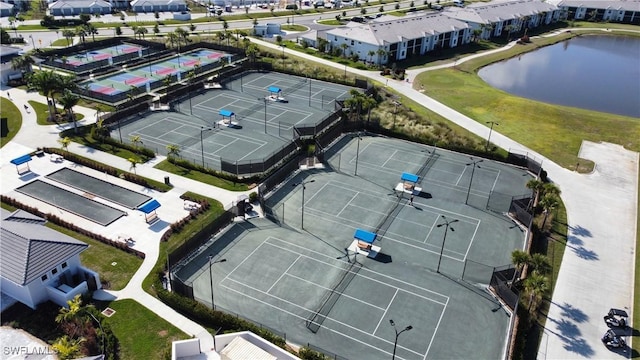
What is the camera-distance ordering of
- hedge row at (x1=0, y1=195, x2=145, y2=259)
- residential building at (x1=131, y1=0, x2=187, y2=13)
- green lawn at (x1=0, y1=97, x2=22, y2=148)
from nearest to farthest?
hedge row at (x1=0, y1=195, x2=145, y2=259), green lawn at (x1=0, y1=97, x2=22, y2=148), residential building at (x1=131, y1=0, x2=187, y2=13)

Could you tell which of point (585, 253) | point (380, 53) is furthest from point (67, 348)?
point (380, 53)

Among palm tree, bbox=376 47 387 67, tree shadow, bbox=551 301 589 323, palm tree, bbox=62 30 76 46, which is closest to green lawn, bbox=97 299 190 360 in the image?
tree shadow, bbox=551 301 589 323

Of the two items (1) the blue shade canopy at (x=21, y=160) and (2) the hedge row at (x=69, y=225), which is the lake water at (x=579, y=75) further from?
(1) the blue shade canopy at (x=21, y=160)

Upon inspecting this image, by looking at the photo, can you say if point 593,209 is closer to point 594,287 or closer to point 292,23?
point 594,287

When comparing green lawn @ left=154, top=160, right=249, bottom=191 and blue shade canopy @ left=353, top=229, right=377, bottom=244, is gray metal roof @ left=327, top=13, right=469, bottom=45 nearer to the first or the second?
green lawn @ left=154, top=160, right=249, bottom=191

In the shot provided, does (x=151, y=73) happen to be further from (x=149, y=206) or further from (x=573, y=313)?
(x=573, y=313)

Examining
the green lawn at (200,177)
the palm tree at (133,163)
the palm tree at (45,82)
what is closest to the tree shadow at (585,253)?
the green lawn at (200,177)

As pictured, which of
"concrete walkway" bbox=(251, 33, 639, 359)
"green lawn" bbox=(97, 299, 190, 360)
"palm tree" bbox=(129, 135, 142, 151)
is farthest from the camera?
"palm tree" bbox=(129, 135, 142, 151)
